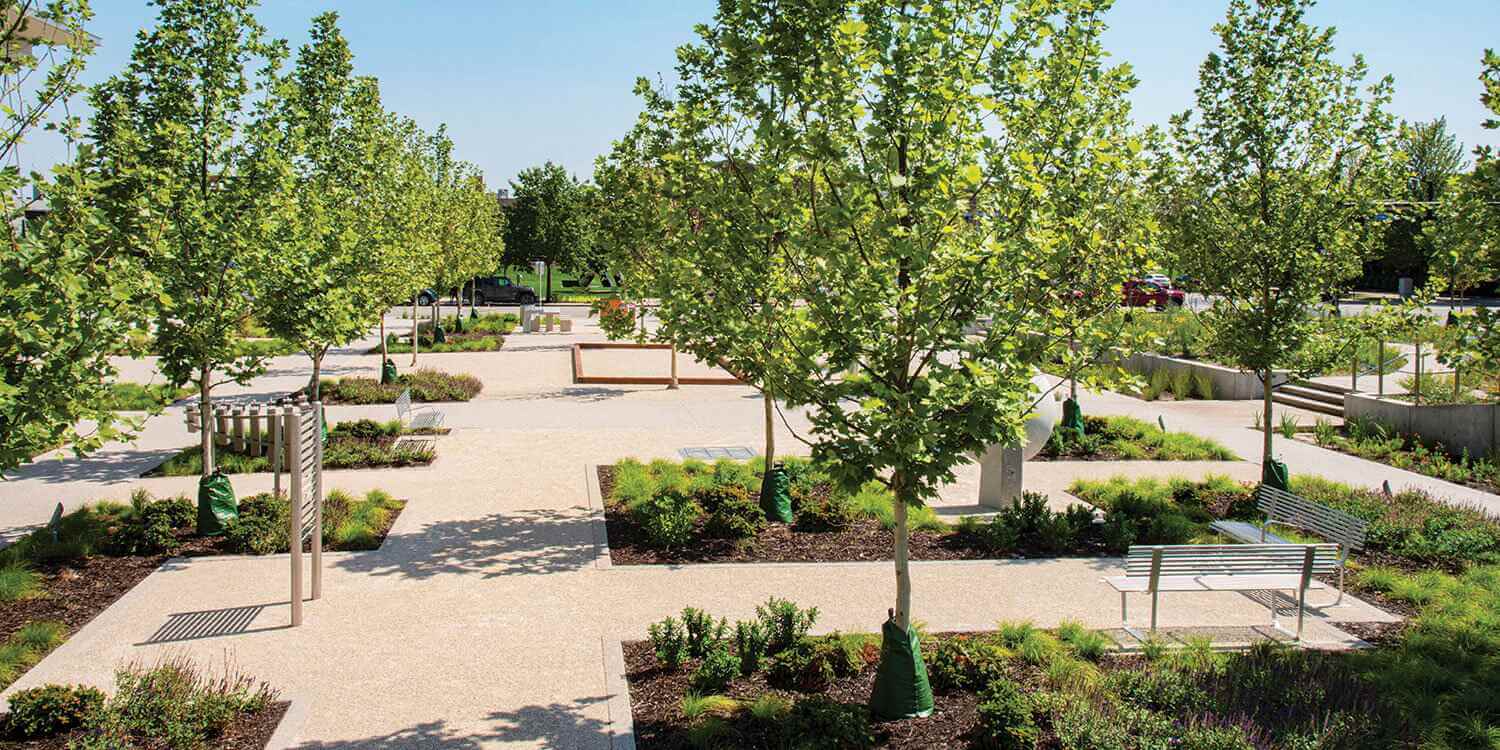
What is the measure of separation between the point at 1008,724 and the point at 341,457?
441 inches

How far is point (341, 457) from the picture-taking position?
48.9 ft

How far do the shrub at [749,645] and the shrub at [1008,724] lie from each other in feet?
5.67

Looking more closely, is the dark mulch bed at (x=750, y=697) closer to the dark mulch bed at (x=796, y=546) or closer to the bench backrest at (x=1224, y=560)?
the bench backrest at (x=1224, y=560)

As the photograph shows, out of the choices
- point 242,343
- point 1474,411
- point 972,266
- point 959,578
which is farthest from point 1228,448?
point 242,343

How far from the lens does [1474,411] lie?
1605 centimetres

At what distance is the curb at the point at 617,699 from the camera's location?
6.50m

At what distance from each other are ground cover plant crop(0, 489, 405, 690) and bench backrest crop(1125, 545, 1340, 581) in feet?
23.8

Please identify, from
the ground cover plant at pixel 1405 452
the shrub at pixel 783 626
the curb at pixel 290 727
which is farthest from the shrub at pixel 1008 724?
the ground cover plant at pixel 1405 452

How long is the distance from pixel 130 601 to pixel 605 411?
38.8 feet

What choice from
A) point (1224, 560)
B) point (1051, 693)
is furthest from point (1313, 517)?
point (1051, 693)

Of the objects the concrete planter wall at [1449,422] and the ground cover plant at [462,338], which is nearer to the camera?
the concrete planter wall at [1449,422]

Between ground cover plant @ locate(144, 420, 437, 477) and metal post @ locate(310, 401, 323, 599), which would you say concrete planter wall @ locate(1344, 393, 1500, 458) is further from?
metal post @ locate(310, 401, 323, 599)

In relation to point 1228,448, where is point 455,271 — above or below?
above

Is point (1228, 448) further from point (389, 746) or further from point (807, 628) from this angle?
point (389, 746)
